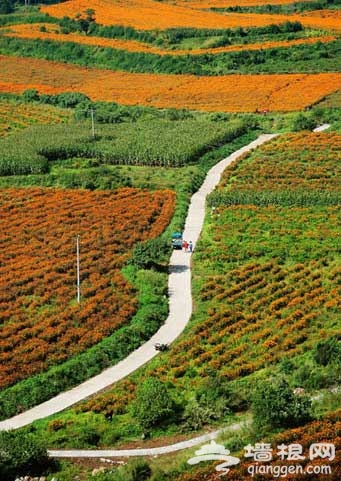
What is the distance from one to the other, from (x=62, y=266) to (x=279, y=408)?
79.8ft

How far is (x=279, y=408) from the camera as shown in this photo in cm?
3641

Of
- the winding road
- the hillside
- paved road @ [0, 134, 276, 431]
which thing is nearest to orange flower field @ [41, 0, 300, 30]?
the hillside

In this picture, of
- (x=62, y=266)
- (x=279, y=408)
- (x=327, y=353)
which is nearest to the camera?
(x=279, y=408)

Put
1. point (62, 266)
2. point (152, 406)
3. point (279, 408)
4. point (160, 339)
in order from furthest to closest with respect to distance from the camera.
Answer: point (62, 266) < point (160, 339) < point (152, 406) < point (279, 408)

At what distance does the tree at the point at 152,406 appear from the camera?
127 feet

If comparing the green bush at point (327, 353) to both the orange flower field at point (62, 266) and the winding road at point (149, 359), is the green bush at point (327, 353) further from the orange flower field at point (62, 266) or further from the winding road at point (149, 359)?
the orange flower field at point (62, 266)

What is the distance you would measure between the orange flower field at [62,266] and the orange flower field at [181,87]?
134 ft

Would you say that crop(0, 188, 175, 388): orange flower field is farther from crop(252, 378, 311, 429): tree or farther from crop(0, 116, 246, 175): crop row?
crop(252, 378, 311, 429): tree

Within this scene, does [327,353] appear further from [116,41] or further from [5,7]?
[5,7]

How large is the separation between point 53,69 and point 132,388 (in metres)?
103

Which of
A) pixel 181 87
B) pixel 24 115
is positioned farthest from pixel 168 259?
pixel 181 87

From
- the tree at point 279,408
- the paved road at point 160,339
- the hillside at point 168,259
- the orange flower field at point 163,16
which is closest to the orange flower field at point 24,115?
the hillside at point 168,259

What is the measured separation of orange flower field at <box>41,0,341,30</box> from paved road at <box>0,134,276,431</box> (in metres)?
91.9

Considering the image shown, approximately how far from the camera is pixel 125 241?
6266 cm
